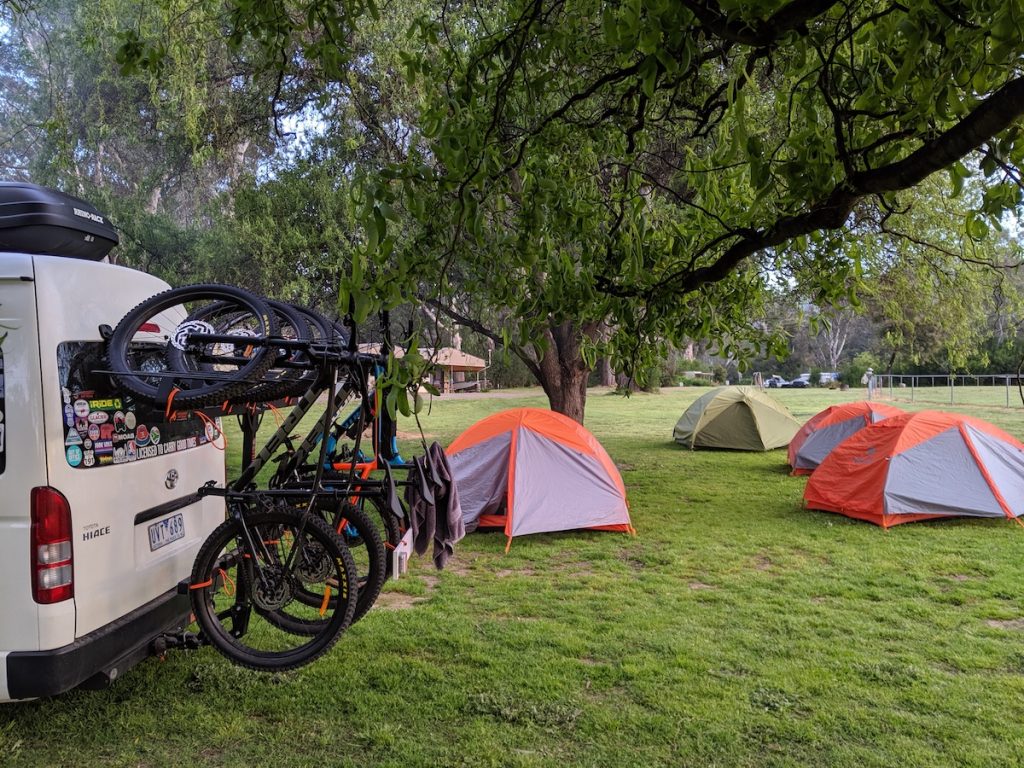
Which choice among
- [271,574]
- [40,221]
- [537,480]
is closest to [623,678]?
[271,574]

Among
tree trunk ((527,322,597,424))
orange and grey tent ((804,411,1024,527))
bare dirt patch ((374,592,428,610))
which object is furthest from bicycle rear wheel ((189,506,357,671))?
tree trunk ((527,322,597,424))

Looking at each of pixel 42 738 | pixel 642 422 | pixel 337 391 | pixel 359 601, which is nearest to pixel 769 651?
pixel 359 601

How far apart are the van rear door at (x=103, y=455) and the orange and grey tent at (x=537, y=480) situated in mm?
4448

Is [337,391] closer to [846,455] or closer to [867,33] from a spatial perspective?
[867,33]

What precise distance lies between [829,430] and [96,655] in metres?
11.2

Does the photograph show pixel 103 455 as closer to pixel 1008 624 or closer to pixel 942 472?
pixel 1008 624

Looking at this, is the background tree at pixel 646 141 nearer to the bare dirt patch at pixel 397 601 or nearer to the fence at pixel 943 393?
the bare dirt patch at pixel 397 601

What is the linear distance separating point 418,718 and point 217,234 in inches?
457

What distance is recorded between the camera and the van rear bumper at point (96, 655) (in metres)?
2.99

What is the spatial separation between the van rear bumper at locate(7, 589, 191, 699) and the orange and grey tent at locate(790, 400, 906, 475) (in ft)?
32.4

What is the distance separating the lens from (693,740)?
359cm

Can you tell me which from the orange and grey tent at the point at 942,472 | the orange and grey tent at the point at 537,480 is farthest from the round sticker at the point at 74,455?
the orange and grey tent at the point at 942,472

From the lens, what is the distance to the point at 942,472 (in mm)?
8453

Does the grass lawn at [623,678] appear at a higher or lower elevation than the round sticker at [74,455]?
lower
